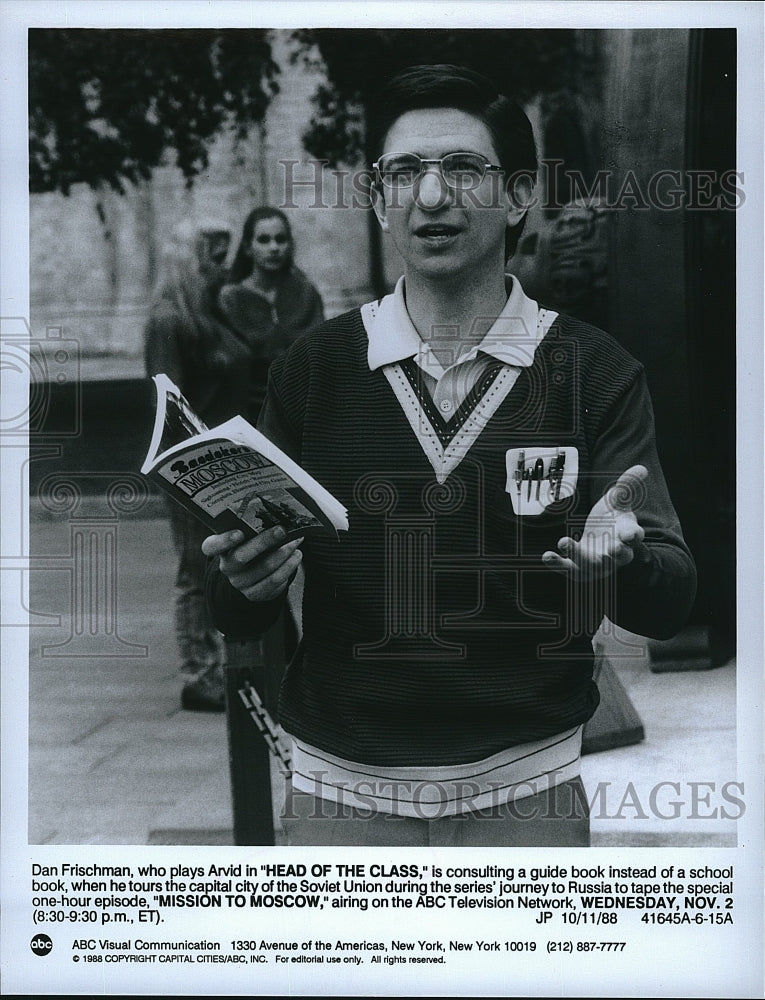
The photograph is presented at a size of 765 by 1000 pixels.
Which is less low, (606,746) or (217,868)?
(606,746)

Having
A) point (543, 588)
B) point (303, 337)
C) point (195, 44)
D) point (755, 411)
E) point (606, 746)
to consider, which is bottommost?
point (606, 746)

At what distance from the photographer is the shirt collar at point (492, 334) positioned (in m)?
3.30

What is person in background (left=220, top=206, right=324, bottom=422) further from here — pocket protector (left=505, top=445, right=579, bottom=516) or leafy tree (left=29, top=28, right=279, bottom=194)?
pocket protector (left=505, top=445, right=579, bottom=516)

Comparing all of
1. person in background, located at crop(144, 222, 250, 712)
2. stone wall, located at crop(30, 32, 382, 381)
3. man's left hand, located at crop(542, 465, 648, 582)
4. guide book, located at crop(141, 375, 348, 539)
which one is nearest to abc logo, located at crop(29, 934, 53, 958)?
person in background, located at crop(144, 222, 250, 712)

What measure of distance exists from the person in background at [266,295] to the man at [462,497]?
0.05m

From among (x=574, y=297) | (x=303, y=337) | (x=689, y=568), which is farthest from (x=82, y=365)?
(x=689, y=568)

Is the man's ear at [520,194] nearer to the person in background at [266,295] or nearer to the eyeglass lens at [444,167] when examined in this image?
the eyeglass lens at [444,167]

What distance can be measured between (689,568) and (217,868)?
151 cm

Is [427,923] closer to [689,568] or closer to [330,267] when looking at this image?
[689,568]

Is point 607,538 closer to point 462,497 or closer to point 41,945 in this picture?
point 462,497

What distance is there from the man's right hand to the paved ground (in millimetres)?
299

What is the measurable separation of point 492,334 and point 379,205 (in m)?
0.45

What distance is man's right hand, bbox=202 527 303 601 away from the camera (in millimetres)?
3047

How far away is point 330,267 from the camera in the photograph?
3.34 m
